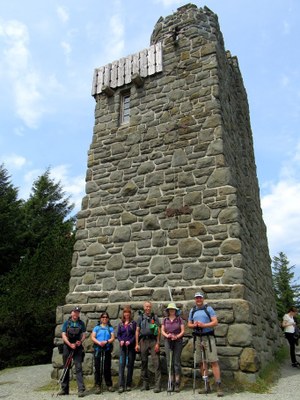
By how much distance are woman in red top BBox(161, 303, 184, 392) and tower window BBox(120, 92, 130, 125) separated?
5.02 metres

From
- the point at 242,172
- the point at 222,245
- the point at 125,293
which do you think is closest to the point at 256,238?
the point at 242,172

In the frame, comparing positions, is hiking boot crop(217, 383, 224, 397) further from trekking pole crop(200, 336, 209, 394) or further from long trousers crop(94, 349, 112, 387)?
long trousers crop(94, 349, 112, 387)

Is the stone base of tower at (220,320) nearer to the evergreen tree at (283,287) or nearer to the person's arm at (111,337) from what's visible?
the person's arm at (111,337)

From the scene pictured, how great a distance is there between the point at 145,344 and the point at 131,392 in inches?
29.9


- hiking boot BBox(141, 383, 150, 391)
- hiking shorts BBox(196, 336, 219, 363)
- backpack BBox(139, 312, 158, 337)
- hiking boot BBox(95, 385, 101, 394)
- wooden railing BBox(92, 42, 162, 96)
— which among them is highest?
wooden railing BBox(92, 42, 162, 96)

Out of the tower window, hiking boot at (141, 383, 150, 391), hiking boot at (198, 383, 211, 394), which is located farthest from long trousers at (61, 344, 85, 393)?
A: the tower window

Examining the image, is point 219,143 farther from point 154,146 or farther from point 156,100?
point 156,100

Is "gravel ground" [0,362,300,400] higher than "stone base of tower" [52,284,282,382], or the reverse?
"stone base of tower" [52,284,282,382]

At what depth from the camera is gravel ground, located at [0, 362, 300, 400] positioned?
513cm

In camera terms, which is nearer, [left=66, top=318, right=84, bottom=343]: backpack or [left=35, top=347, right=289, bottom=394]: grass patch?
[left=35, top=347, right=289, bottom=394]: grass patch

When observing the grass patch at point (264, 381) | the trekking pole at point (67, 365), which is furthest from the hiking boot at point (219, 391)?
the trekking pole at point (67, 365)

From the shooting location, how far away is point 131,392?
228 inches

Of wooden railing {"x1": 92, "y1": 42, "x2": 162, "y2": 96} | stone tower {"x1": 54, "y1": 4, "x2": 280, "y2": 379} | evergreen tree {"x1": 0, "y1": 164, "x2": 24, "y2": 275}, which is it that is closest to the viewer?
stone tower {"x1": 54, "y1": 4, "x2": 280, "y2": 379}

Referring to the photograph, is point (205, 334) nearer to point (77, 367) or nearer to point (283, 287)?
point (77, 367)
